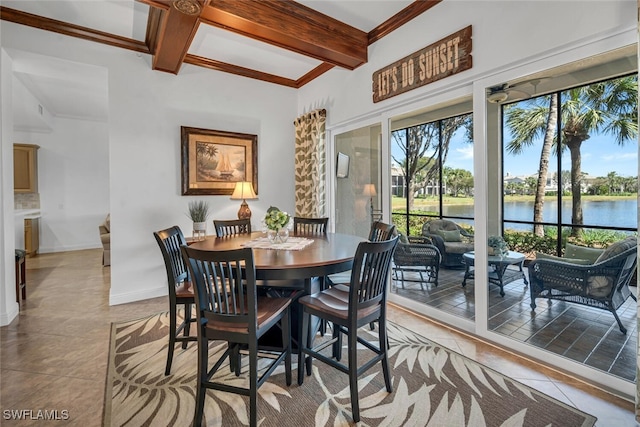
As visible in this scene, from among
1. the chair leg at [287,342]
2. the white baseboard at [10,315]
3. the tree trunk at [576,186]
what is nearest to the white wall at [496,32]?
the tree trunk at [576,186]

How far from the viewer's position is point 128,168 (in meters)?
3.62

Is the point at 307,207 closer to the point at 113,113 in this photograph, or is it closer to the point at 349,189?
the point at 349,189

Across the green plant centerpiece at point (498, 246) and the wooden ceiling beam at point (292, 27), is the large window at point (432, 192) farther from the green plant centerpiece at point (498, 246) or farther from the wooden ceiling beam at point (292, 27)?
the wooden ceiling beam at point (292, 27)

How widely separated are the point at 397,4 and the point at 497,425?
3492 millimetres

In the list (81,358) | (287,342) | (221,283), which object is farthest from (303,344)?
(81,358)

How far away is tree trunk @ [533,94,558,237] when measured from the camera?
2277 millimetres

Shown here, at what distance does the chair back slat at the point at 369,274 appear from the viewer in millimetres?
1669

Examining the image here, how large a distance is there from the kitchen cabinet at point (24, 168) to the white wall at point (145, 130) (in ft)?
15.0

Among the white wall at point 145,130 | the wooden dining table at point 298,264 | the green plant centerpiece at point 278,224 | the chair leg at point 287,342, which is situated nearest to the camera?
the wooden dining table at point 298,264

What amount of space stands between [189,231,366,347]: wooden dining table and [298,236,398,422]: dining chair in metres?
0.14

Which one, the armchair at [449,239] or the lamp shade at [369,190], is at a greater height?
the lamp shade at [369,190]

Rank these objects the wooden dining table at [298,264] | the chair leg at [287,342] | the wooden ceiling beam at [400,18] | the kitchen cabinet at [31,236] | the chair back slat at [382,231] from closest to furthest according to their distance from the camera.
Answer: the wooden dining table at [298,264] < the chair leg at [287,342] < the chair back slat at [382,231] < the wooden ceiling beam at [400,18] < the kitchen cabinet at [31,236]

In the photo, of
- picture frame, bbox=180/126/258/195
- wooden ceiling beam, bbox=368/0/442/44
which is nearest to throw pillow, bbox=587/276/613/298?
wooden ceiling beam, bbox=368/0/442/44

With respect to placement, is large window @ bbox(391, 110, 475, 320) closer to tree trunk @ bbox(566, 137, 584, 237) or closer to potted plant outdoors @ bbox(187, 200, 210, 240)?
tree trunk @ bbox(566, 137, 584, 237)
